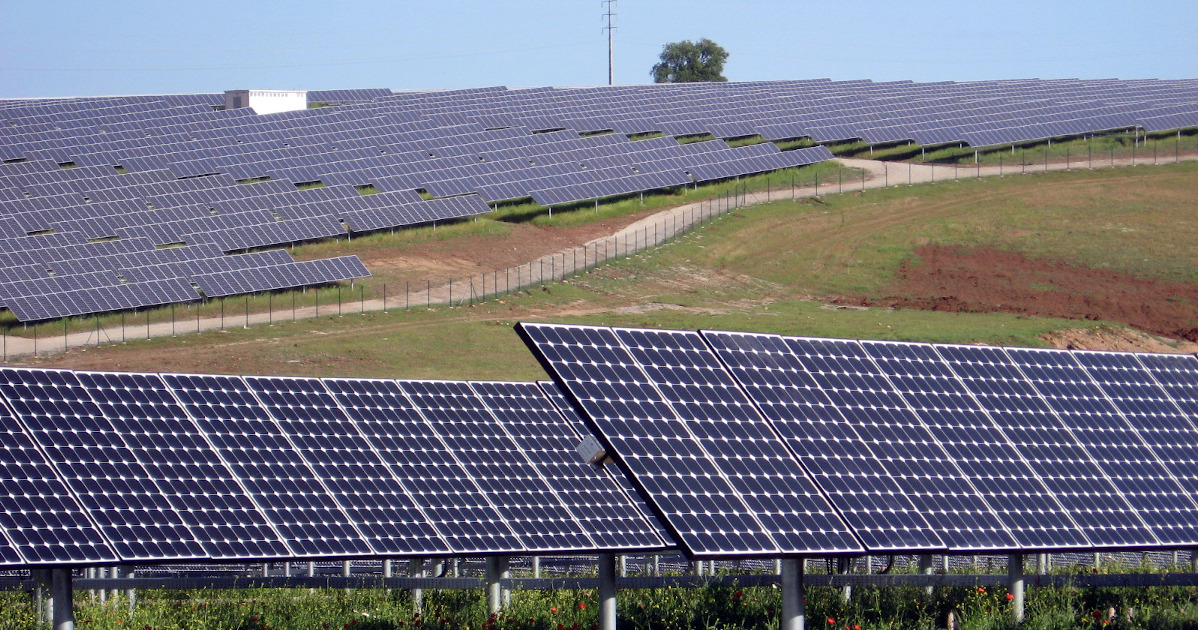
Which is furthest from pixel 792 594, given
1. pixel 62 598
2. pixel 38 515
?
pixel 38 515

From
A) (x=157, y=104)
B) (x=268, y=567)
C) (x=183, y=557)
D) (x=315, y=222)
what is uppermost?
(x=157, y=104)

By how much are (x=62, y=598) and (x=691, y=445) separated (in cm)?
821

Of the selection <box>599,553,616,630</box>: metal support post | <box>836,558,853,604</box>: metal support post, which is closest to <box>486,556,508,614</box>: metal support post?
<box>599,553,616,630</box>: metal support post

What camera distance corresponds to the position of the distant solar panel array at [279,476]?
19828 millimetres

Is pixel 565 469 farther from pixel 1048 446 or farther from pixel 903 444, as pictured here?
pixel 1048 446

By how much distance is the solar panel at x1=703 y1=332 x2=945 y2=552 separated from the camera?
18000 mm

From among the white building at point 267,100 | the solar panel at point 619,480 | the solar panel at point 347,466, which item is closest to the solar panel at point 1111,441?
the solar panel at point 619,480

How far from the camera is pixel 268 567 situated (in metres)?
28.5

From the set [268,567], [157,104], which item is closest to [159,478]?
[268,567]

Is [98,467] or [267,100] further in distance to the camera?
[267,100]

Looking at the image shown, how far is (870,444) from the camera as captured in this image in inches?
764

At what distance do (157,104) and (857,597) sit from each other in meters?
85.9

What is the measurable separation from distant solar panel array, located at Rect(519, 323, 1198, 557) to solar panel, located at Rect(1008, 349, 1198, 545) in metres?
0.03

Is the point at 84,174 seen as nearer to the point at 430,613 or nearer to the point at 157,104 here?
the point at 157,104
